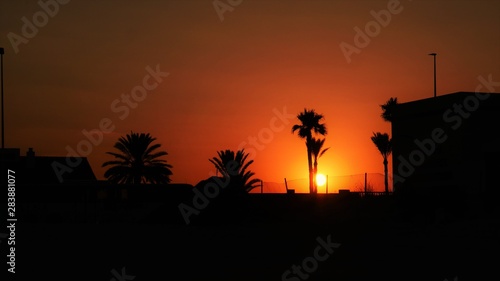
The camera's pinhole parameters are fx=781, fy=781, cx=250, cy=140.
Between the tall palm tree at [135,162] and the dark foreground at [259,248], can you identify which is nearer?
the dark foreground at [259,248]

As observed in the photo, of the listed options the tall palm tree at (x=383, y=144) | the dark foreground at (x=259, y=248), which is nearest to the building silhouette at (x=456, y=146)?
the dark foreground at (x=259, y=248)

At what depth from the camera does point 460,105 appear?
40.2 metres

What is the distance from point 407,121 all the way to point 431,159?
3.34 meters

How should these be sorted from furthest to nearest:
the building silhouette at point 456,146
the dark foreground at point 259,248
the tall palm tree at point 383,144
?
1. the tall palm tree at point 383,144
2. the building silhouette at point 456,146
3. the dark foreground at point 259,248

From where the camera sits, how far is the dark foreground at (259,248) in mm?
15413

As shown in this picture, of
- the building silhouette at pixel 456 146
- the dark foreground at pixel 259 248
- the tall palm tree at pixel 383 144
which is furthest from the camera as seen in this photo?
the tall palm tree at pixel 383 144

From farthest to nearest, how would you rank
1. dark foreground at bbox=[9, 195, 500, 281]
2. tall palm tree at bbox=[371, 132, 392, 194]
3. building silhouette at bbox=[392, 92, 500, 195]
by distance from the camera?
tall palm tree at bbox=[371, 132, 392, 194], building silhouette at bbox=[392, 92, 500, 195], dark foreground at bbox=[9, 195, 500, 281]

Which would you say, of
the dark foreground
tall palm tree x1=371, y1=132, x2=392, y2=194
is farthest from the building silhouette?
tall palm tree x1=371, y1=132, x2=392, y2=194

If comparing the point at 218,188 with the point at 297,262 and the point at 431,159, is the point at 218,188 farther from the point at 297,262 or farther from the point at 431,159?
the point at 297,262

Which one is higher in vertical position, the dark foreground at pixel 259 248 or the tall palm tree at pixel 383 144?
the tall palm tree at pixel 383 144

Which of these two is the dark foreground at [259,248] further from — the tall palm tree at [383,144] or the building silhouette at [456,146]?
the tall palm tree at [383,144]

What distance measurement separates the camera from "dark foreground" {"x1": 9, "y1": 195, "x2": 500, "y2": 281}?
1541 centimetres

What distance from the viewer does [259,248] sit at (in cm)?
2098

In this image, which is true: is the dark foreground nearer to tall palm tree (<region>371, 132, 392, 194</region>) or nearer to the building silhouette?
the building silhouette
